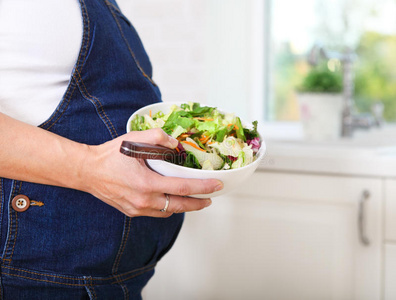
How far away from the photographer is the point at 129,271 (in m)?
0.83

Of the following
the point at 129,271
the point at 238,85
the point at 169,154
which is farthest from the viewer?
the point at 238,85

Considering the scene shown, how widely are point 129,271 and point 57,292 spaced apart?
0.14 m

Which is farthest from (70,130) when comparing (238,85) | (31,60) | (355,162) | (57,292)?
(238,85)

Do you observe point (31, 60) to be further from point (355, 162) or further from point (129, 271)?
point (355, 162)

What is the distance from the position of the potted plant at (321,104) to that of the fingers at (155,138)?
1397 mm

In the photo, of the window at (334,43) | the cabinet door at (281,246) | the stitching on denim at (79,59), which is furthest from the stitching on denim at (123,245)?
the window at (334,43)

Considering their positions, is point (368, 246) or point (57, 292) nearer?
point (57, 292)

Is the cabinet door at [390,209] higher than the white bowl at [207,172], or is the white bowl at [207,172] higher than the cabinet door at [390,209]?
the white bowl at [207,172]

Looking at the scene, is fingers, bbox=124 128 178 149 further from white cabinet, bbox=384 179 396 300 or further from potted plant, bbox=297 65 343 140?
potted plant, bbox=297 65 343 140

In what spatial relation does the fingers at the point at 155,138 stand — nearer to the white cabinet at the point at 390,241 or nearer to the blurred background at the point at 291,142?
the blurred background at the point at 291,142

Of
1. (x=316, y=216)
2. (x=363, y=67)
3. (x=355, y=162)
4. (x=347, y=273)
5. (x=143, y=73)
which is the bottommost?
(x=347, y=273)

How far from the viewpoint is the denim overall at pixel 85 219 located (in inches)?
28.2

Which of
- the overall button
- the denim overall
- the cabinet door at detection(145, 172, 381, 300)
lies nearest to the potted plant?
the cabinet door at detection(145, 172, 381, 300)

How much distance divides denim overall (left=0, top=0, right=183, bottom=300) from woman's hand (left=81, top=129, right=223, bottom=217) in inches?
3.4
